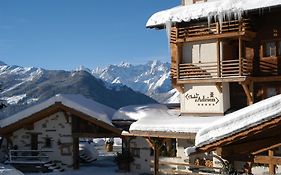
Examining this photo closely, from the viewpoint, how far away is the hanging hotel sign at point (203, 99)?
23.9 metres

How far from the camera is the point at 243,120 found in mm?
7578

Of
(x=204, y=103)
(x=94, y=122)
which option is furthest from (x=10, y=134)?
(x=204, y=103)

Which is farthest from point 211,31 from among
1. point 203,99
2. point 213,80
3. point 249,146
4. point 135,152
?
point 249,146

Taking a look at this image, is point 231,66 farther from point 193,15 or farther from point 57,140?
point 57,140

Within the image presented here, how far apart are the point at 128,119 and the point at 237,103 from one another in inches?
254

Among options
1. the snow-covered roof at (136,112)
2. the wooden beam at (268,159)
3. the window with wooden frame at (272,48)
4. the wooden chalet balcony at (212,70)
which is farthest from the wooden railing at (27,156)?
the wooden beam at (268,159)

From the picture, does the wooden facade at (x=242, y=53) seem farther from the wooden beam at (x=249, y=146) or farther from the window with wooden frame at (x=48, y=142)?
the wooden beam at (x=249, y=146)

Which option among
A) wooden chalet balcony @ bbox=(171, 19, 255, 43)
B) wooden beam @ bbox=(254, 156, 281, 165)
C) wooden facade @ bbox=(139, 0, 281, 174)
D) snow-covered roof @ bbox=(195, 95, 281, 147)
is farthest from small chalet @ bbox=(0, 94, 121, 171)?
snow-covered roof @ bbox=(195, 95, 281, 147)

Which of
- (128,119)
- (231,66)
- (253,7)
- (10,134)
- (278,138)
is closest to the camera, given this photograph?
(278,138)

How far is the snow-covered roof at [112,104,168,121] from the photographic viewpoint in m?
26.8

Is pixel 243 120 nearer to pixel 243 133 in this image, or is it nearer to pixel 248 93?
pixel 243 133

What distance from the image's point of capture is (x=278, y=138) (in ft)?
28.9

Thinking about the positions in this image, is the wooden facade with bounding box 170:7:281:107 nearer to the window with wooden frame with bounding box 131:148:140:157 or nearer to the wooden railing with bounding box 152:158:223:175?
the wooden railing with bounding box 152:158:223:175

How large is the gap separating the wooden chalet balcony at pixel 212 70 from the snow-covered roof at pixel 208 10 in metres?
2.30
